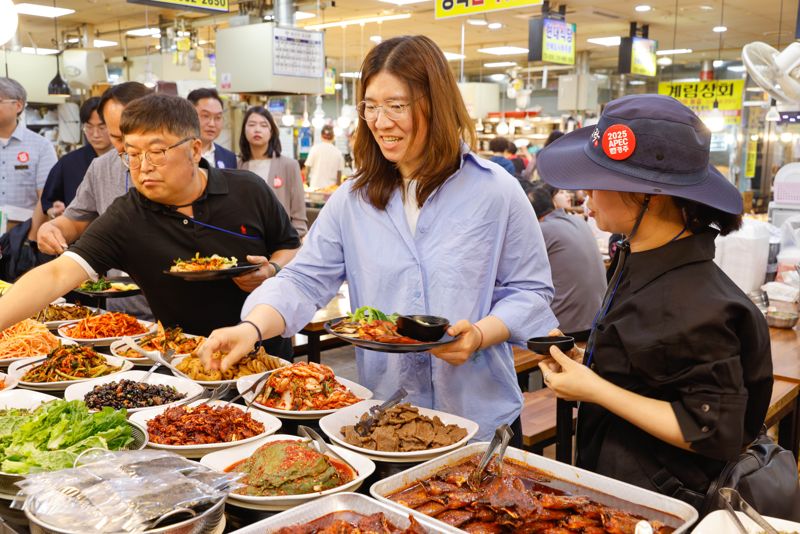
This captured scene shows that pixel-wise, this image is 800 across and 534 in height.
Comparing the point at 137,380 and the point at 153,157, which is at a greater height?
the point at 153,157

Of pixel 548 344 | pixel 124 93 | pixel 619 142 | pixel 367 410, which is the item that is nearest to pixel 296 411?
pixel 367 410

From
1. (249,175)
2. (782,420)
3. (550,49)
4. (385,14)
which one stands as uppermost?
(385,14)

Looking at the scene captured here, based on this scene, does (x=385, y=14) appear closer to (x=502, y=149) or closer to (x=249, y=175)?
(x=502, y=149)

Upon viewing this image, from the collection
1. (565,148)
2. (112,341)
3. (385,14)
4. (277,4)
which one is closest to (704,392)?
(565,148)

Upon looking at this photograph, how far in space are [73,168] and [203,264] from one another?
8.46 feet

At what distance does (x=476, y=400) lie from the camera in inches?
85.6

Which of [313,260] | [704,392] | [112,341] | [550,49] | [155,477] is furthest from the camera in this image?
[550,49]

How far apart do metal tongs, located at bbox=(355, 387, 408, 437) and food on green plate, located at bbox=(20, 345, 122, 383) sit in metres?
1.06

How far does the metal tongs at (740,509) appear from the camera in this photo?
53.7 inches

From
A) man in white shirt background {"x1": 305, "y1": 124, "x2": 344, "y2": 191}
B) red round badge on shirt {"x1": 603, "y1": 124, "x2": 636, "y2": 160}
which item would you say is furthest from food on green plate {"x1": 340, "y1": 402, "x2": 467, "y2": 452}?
man in white shirt background {"x1": 305, "y1": 124, "x2": 344, "y2": 191}

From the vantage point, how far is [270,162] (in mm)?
6230

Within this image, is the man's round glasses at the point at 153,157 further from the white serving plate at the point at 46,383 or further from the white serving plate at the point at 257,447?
the white serving plate at the point at 257,447

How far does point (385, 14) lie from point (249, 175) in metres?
10.2

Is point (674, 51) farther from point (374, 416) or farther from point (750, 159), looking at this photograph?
point (374, 416)
